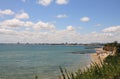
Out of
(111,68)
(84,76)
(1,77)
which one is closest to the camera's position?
(84,76)

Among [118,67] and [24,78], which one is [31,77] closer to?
[24,78]

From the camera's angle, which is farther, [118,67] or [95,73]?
[118,67]

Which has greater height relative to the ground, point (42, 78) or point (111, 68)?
point (111, 68)

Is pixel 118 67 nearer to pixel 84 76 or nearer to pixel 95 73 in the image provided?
pixel 95 73

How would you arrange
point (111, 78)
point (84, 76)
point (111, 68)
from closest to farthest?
point (84, 76) < point (111, 78) < point (111, 68)

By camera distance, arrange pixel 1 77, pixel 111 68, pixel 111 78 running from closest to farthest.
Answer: pixel 111 78, pixel 111 68, pixel 1 77

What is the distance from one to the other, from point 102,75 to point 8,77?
20099mm

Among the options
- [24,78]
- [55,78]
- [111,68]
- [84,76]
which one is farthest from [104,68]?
[24,78]

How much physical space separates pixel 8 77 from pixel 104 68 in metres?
19.2

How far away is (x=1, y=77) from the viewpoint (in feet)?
98.6

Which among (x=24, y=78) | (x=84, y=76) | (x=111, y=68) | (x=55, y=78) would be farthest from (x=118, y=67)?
(x=24, y=78)

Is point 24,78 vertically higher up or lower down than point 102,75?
lower down

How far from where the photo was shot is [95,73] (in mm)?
12383

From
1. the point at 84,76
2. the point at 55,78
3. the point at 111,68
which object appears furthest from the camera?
the point at 55,78
